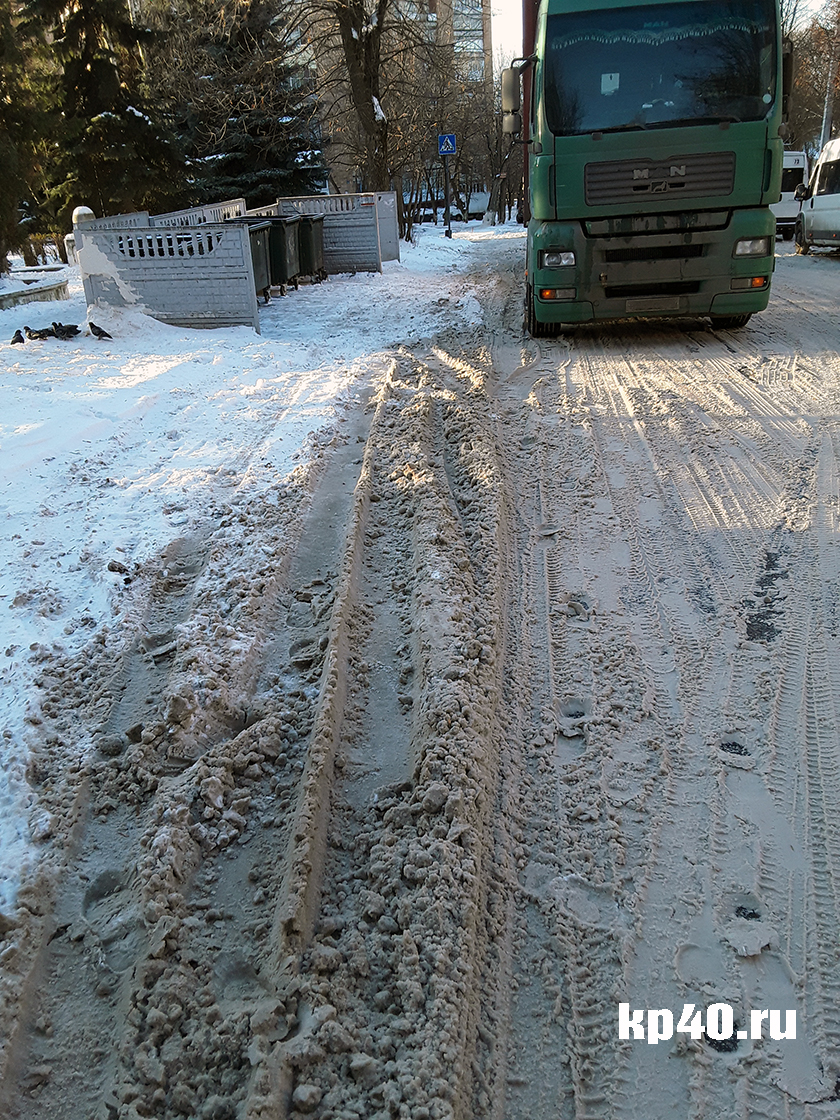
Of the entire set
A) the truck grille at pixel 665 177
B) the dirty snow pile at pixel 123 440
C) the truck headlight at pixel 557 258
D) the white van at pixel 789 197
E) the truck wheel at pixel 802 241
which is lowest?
the dirty snow pile at pixel 123 440

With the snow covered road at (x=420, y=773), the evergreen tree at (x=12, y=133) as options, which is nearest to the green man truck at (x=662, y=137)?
the snow covered road at (x=420, y=773)

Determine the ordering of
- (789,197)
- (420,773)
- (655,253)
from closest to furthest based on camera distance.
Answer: (420,773)
(655,253)
(789,197)

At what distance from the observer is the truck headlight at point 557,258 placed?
9008 mm

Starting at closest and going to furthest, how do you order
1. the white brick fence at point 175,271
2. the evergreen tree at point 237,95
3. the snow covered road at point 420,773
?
the snow covered road at point 420,773 → the white brick fence at point 175,271 → the evergreen tree at point 237,95

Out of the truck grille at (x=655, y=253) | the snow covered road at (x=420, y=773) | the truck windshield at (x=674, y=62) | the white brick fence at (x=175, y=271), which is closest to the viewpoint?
the snow covered road at (x=420, y=773)

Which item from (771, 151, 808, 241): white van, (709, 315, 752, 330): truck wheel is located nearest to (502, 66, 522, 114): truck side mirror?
(709, 315, 752, 330): truck wheel

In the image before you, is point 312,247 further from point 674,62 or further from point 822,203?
point 822,203

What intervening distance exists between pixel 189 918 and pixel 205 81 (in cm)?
2241

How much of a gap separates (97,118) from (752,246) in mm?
19002

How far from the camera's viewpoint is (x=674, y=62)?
27.6 feet

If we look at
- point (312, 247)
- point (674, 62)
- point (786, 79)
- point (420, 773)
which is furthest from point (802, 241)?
point (420, 773)

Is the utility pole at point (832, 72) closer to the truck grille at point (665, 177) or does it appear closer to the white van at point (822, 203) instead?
the white van at point (822, 203)

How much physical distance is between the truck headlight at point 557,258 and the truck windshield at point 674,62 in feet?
4.02

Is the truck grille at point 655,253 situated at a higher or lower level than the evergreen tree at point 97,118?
lower
